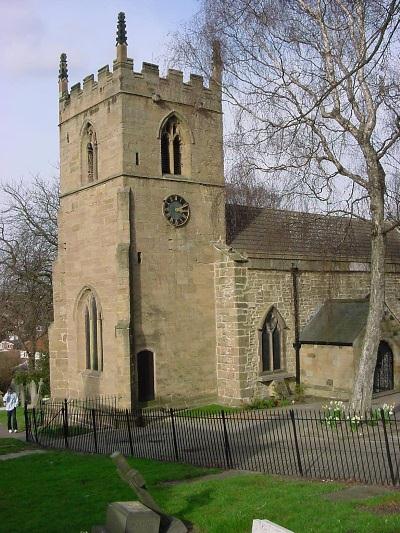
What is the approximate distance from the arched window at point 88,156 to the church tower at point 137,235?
43 millimetres

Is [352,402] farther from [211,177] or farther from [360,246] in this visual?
[360,246]

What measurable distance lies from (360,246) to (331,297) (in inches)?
153

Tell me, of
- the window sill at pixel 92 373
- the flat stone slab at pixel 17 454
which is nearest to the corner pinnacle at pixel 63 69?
the window sill at pixel 92 373

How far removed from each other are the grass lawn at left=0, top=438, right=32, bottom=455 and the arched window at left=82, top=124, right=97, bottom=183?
9383 millimetres

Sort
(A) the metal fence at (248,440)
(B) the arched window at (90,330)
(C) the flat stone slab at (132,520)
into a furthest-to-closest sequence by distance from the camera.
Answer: (B) the arched window at (90,330), (A) the metal fence at (248,440), (C) the flat stone slab at (132,520)

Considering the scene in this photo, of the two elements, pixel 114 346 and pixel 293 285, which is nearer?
pixel 114 346

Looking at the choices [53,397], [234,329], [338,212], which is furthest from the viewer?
[53,397]

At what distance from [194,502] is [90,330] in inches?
510

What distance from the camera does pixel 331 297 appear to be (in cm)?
2572

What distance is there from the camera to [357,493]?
33.3 feet

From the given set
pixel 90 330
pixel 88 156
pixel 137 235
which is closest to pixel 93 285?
pixel 90 330

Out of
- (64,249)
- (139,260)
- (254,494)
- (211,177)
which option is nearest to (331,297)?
(211,177)

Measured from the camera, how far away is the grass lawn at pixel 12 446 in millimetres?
17172

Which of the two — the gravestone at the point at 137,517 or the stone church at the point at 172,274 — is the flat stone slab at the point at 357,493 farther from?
the stone church at the point at 172,274
